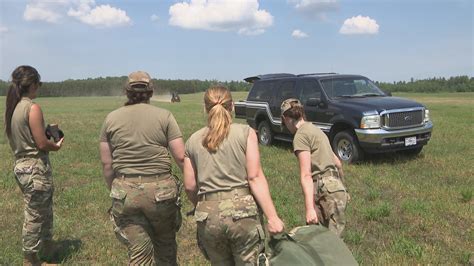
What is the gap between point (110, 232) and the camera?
576cm

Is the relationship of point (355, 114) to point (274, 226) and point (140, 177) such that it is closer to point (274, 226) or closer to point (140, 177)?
point (140, 177)

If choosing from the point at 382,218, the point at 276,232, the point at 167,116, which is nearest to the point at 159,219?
the point at 167,116

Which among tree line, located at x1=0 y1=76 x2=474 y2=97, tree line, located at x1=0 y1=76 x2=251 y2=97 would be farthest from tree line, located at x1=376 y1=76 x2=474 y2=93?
tree line, located at x1=0 y1=76 x2=251 y2=97

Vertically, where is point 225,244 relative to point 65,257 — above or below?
above

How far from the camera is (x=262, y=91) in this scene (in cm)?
1280

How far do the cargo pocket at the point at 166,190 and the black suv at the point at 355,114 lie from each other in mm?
6438

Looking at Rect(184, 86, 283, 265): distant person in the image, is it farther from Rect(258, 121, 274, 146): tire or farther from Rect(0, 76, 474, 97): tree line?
Rect(0, 76, 474, 97): tree line

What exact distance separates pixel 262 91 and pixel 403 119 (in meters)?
4.43

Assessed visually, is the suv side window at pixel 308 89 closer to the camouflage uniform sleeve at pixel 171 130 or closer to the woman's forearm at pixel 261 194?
the camouflage uniform sleeve at pixel 171 130

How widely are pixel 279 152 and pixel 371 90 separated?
2.64m

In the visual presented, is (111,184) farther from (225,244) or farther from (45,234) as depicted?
(45,234)

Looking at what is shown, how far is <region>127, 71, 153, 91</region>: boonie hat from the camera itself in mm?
3400

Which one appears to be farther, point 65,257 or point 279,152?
point 279,152

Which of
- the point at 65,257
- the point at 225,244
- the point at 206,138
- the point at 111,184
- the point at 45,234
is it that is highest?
the point at 206,138
